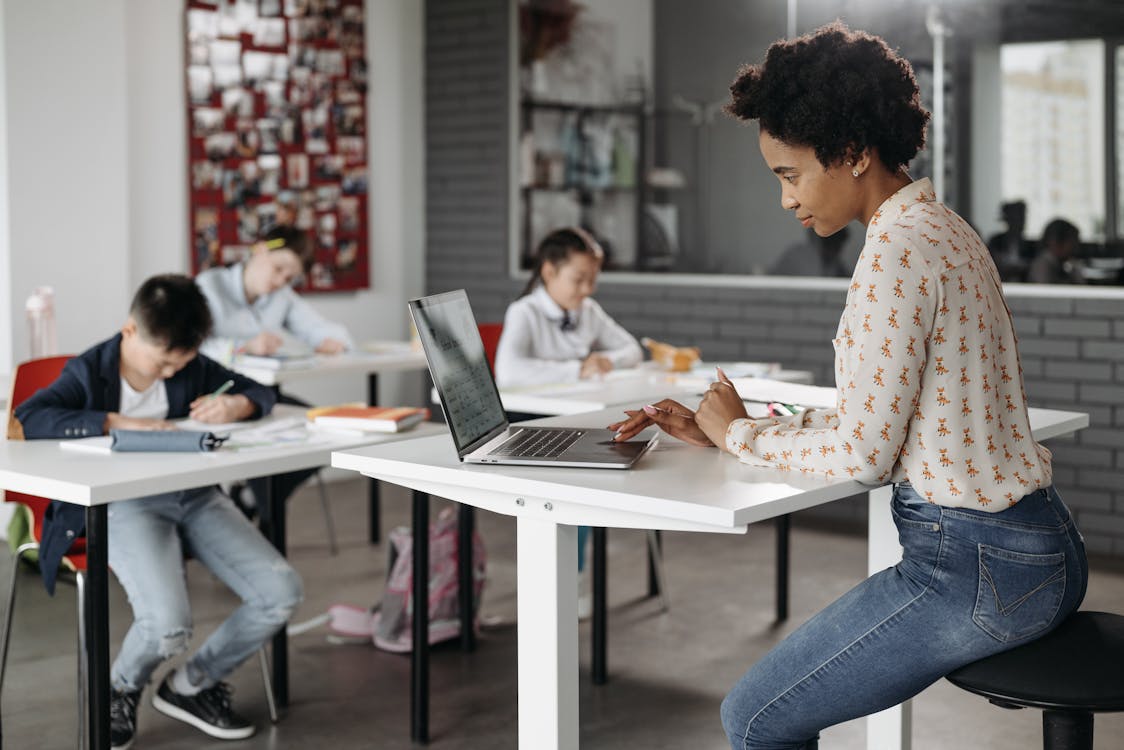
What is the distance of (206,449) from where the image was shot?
2707 mm

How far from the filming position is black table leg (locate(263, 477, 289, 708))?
3.20 meters

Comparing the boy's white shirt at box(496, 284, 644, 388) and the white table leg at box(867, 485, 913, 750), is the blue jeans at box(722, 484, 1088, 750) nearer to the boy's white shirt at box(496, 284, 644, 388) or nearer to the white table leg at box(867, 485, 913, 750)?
the white table leg at box(867, 485, 913, 750)

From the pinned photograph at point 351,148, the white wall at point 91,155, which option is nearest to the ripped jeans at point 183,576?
the white wall at point 91,155

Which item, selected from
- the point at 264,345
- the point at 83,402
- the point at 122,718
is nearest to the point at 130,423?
the point at 83,402

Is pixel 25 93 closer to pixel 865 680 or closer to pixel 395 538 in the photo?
pixel 395 538

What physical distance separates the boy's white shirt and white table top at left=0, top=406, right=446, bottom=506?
1255mm

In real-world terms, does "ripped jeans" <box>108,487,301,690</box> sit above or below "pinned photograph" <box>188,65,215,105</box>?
below

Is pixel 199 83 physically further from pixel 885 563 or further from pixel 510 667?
pixel 885 563

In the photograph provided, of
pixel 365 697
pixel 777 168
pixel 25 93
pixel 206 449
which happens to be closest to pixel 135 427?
pixel 206 449

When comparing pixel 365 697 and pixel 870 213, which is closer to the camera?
pixel 870 213

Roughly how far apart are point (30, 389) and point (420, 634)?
3.65 ft

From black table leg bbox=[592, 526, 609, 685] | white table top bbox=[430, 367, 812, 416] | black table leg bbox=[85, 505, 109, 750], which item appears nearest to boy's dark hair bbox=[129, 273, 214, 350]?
black table leg bbox=[85, 505, 109, 750]

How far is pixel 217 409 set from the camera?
307 cm

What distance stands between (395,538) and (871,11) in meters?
2.97
